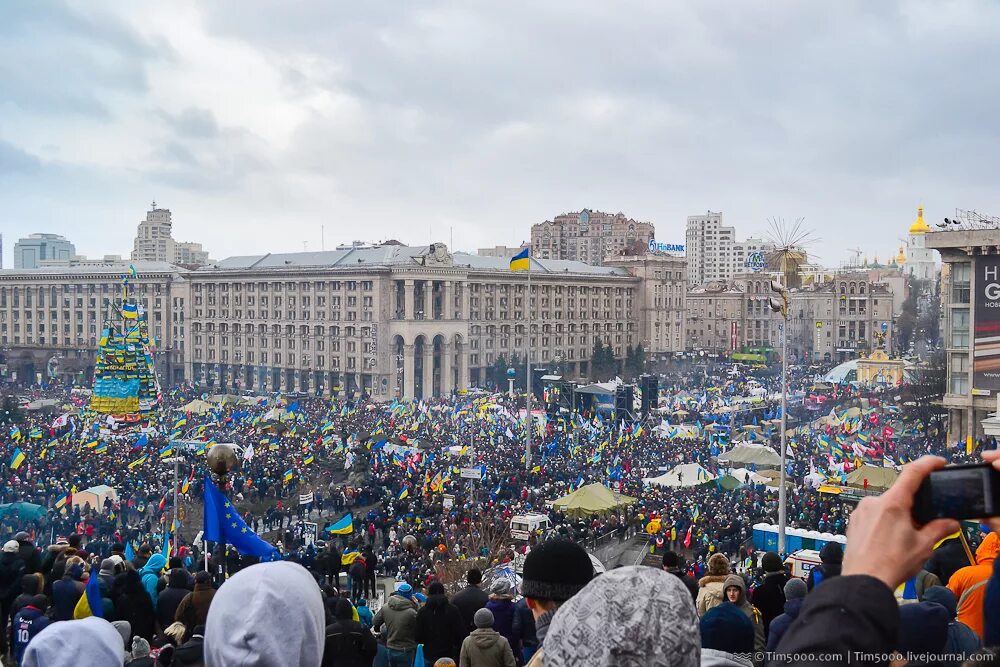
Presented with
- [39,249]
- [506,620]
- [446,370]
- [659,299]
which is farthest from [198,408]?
[39,249]

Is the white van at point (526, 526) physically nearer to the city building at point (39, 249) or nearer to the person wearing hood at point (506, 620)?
A: the person wearing hood at point (506, 620)

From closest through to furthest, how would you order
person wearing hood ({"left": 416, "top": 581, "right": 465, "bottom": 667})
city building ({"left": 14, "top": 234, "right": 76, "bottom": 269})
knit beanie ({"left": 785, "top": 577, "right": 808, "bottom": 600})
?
knit beanie ({"left": 785, "top": 577, "right": 808, "bottom": 600}), person wearing hood ({"left": 416, "top": 581, "right": 465, "bottom": 667}), city building ({"left": 14, "top": 234, "right": 76, "bottom": 269})

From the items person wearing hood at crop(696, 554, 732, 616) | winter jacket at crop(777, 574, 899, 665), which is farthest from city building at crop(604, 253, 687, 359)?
winter jacket at crop(777, 574, 899, 665)

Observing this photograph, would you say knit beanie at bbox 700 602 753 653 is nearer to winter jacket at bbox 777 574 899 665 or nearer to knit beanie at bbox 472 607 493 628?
knit beanie at bbox 472 607 493 628

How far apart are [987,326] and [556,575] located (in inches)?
1433

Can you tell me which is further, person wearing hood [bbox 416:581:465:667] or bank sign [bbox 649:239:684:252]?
bank sign [bbox 649:239:684:252]

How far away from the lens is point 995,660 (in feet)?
7.22

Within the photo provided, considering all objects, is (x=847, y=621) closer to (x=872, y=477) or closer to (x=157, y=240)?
(x=872, y=477)

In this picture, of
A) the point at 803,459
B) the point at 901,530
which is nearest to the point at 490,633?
the point at 901,530

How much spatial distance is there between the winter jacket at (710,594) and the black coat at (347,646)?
2.56 m

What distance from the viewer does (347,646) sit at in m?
6.66

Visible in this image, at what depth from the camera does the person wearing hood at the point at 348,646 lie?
6629mm

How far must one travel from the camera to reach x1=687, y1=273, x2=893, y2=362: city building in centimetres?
9344

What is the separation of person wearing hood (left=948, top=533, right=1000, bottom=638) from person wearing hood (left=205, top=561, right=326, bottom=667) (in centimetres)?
300
